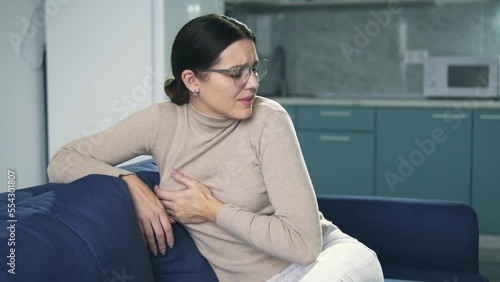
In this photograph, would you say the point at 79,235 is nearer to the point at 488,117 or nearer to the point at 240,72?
the point at 240,72

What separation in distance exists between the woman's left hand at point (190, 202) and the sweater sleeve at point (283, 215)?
0.04m

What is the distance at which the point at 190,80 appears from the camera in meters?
1.70

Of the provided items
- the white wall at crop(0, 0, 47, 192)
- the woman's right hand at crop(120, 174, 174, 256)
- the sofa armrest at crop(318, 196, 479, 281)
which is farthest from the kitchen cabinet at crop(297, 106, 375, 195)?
the woman's right hand at crop(120, 174, 174, 256)

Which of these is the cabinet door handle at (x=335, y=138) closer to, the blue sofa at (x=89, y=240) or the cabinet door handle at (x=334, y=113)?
the cabinet door handle at (x=334, y=113)

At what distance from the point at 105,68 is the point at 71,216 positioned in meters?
1.92

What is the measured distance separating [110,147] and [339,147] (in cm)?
270

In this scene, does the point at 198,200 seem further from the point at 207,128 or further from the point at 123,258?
the point at 123,258

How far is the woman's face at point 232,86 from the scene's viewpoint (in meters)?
1.63

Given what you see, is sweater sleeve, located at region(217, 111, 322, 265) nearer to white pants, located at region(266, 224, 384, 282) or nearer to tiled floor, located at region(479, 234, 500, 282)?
white pants, located at region(266, 224, 384, 282)

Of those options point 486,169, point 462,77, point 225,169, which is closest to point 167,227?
point 225,169

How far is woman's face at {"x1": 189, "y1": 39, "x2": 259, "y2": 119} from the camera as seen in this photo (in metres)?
1.63

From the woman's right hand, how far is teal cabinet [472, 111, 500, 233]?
2820 millimetres

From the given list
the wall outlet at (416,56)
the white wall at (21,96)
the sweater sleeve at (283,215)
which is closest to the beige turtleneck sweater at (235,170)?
the sweater sleeve at (283,215)

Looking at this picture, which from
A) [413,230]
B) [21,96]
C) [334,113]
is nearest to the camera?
[413,230]
